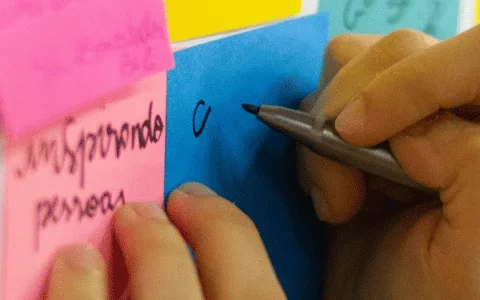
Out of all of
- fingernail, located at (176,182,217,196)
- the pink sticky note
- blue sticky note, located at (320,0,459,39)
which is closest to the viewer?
the pink sticky note

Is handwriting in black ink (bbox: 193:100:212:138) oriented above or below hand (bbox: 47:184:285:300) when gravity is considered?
above

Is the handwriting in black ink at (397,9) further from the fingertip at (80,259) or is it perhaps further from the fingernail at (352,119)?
the fingertip at (80,259)

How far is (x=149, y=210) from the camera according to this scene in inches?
11.8

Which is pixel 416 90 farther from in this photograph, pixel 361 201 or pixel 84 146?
pixel 84 146

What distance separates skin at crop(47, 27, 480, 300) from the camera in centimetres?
27

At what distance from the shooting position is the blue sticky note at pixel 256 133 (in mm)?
332

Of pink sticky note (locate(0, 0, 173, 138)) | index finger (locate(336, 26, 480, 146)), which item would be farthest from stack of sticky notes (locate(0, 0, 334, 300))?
index finger (locate(336, 26, 480, 146))

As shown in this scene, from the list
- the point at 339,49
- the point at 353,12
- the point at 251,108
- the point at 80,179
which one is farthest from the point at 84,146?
the point at 353,12

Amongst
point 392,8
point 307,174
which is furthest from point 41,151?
point 392,8

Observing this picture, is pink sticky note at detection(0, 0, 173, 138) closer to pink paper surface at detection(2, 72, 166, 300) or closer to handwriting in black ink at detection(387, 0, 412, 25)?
pink paper surface at detection(2, 72, 166, 300)

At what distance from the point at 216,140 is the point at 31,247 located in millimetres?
157

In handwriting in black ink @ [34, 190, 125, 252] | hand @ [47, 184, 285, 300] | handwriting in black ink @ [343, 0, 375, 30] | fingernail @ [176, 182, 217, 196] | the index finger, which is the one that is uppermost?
handwriting in black ink @ [343, 0, 375, 30]

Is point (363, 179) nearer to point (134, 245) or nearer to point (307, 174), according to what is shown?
point (307, 174)

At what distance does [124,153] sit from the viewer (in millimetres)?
291
